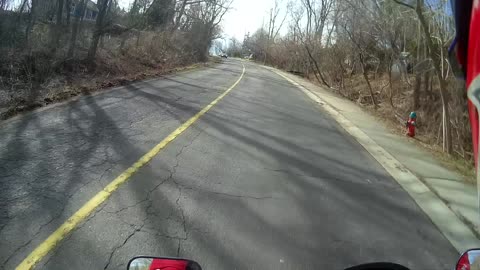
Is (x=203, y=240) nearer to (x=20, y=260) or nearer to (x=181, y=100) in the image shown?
(x=20, y=260)

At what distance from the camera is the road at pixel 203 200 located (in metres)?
3.52

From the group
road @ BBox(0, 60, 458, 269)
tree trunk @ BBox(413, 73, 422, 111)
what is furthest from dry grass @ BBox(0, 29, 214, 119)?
tree trunk @ BBox(413, 73, 422, 111)

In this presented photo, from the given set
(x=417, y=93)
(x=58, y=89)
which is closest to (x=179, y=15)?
(x=417, y=93)

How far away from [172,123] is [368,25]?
41.8 ft

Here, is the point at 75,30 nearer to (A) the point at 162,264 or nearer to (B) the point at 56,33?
(B) the point at 56,33

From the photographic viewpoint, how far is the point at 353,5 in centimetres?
1783

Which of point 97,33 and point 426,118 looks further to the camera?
point 97,33

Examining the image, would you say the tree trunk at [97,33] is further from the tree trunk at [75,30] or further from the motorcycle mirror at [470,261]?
the motorcycle mirror at [470,261]

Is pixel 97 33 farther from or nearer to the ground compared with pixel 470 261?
farther from the ground

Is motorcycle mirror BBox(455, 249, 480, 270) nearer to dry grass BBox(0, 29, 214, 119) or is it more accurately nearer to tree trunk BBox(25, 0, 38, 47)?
dry grass BBox(0, 29, 214, 119)

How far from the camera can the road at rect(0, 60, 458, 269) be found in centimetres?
352

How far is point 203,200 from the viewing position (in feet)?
15.3

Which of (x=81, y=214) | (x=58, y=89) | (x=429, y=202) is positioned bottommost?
(x=58, y=89)

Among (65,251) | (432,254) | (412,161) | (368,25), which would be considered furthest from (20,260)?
(368,25)
